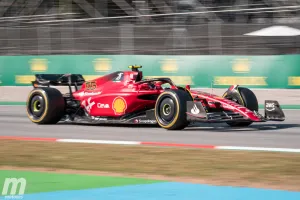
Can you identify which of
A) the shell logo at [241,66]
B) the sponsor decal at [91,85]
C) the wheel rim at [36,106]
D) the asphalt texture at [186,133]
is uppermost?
the shell logo at [241,66]

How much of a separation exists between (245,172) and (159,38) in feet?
43.6

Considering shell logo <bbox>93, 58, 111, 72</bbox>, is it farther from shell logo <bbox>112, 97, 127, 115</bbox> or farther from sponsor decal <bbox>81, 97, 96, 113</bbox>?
shell logo <bbox>112, 97, 127, 115</bbox>

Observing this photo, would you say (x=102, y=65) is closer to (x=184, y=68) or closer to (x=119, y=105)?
(x=184, y=68)

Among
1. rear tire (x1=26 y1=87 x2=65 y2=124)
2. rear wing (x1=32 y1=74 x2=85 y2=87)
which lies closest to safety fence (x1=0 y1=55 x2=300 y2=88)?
rear wing (x1=32 y1=74 x2=85 y2=87)

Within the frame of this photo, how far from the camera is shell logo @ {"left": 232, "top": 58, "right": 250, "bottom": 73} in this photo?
17.3m

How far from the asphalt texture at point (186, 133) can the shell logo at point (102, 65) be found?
5.25 m

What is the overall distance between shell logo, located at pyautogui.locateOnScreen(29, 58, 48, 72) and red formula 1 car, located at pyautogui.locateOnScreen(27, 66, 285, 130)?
6.14 meters

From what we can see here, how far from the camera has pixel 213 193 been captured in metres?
6.43

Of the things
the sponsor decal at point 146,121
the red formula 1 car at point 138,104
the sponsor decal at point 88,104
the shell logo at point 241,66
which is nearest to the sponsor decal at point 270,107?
the red formula 1 car at point 138,104

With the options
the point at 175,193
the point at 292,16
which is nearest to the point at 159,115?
the point at 175,193

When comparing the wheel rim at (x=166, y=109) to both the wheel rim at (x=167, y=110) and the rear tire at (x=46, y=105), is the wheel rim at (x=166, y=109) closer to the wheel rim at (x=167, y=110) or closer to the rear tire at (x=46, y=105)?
the wheel rim at (x=167, y=110)

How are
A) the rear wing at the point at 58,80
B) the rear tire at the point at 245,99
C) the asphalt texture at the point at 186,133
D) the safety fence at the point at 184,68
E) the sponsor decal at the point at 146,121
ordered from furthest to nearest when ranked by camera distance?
1. the safety fence at the point at 184,68
2. the rear wing at the point at 58,80
3. the rear tire at the point at 245,99
4. the sponsor decal at the point at 146,121
5. the asphalt texture at the point at 186,133

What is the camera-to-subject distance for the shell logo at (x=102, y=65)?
19.1 meters

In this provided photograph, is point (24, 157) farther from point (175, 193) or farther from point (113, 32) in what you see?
point (113, 32)
